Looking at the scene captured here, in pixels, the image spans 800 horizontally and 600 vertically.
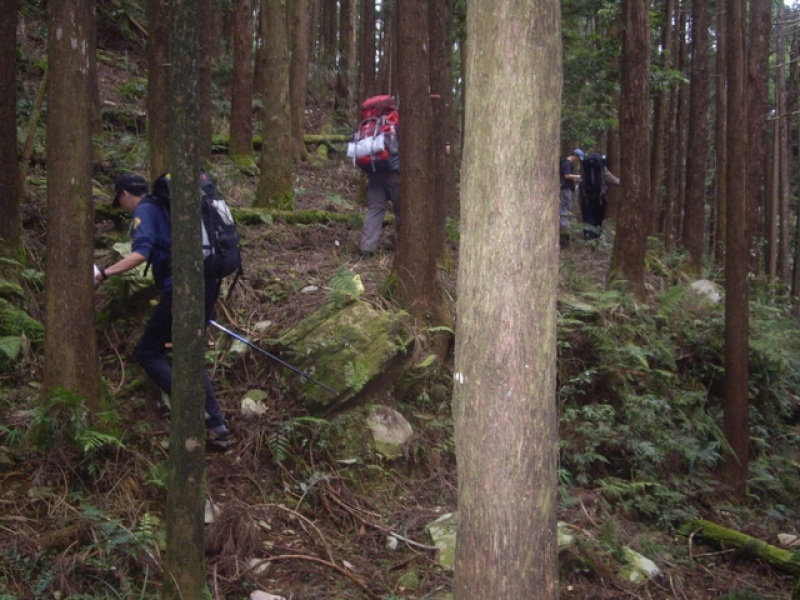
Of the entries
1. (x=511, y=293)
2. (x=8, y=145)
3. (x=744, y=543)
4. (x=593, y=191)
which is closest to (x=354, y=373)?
(x=511, y=293)

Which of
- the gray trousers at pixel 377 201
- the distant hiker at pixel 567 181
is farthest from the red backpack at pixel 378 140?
the distant hiker at pixel 567 181

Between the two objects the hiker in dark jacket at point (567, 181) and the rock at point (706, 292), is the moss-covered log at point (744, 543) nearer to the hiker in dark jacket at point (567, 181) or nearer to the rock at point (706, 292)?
the rock at point (706, 292)

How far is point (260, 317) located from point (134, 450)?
2381 mm

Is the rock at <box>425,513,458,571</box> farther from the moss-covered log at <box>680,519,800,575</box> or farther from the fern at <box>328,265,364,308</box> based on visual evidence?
the moss-covered log at <box>680,519,800,575</box>

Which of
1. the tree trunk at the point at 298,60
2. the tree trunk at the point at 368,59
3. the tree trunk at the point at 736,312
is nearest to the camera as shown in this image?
the tree trunk at the point at 736,312

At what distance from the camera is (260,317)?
7.51 meters

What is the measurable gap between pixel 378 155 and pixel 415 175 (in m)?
1.20

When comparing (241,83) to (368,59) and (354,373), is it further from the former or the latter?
(354,373)

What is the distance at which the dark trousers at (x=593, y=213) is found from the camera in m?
14.4

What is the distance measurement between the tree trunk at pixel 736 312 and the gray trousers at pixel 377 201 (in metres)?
4.67

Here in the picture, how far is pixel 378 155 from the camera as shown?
8.81m

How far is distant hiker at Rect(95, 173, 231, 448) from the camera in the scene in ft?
16.8

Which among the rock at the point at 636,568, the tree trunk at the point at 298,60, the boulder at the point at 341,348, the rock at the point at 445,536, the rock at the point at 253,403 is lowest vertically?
the rock at the point at 636,568

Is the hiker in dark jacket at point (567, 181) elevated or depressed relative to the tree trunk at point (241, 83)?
depressed
